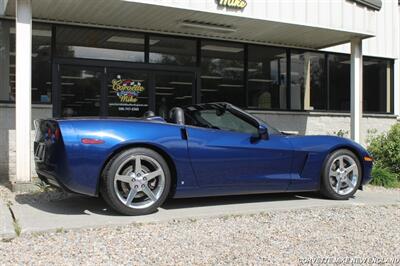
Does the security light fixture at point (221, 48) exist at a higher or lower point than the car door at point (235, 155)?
higher

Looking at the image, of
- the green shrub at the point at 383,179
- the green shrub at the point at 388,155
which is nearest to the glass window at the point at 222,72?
the green shrub at the point at 388,155

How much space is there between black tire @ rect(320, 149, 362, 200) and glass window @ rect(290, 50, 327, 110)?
5.37 metres

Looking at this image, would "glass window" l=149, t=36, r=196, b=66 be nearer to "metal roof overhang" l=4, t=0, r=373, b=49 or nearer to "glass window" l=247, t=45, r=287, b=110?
"metal roof overhang" l=4, t=0, r=373, b=49

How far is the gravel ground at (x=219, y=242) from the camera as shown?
4348 mm

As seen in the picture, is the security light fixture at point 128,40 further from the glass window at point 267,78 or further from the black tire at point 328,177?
the black tire at point 328,177

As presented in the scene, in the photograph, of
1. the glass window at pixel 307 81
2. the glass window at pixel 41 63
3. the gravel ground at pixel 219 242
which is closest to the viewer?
the gravel ground at pixel 219 242

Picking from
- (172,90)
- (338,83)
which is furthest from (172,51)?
(338,83)

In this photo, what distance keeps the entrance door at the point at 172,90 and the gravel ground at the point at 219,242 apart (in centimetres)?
508

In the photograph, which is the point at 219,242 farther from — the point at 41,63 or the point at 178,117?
the point at 41,63

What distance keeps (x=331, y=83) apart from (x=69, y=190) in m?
9.14

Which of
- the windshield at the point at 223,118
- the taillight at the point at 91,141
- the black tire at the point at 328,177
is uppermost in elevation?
the windshield at the point at 223,118

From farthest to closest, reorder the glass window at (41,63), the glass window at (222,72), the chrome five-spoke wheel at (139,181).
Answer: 1. the glass window at (222,72)
2. the glass window at (41,63)
3. the chrome five-spoke wheel at (139,181)

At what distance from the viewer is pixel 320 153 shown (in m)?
6.81

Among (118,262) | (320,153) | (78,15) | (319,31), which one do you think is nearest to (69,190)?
(118,262)
